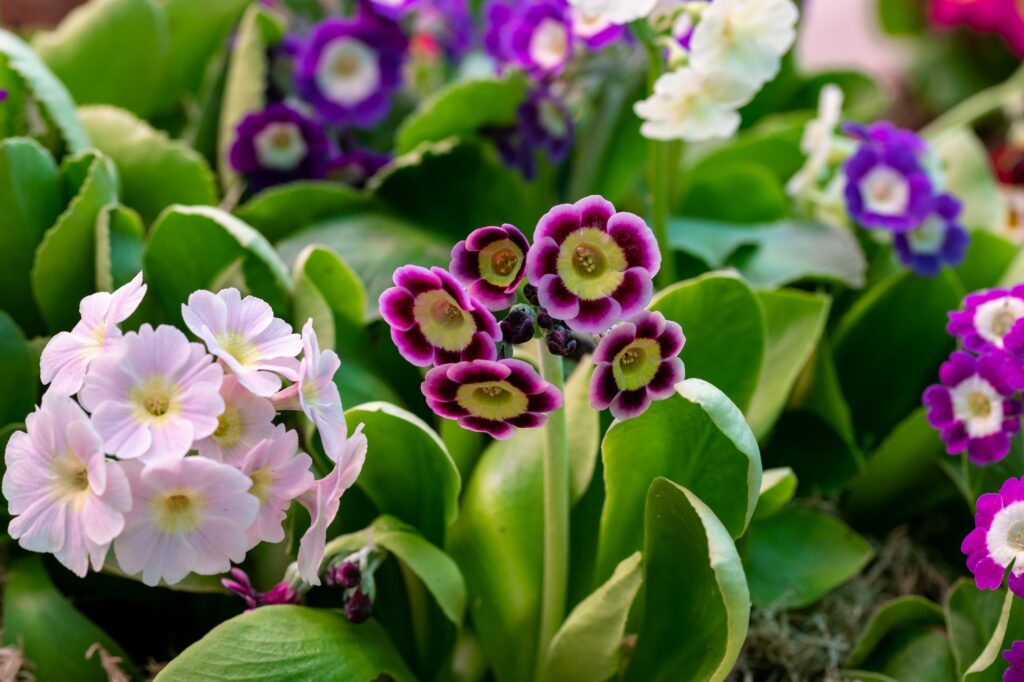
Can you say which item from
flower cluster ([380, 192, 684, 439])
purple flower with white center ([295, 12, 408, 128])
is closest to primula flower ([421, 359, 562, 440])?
flower cluster ([380, 192, 684, 439])

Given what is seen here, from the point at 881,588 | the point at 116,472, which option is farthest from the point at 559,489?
the point at 881,588

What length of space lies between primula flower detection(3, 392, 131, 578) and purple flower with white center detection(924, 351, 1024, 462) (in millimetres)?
363

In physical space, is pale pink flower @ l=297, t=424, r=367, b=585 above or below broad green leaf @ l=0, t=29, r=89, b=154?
below

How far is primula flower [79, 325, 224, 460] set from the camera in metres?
0.36

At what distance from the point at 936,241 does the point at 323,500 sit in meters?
0.45

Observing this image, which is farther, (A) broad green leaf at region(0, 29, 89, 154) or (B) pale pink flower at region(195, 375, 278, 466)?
(A) broad green leaf at region(0, 29, 89, 154)

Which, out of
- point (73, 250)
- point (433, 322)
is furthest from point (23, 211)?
point (433, 322)

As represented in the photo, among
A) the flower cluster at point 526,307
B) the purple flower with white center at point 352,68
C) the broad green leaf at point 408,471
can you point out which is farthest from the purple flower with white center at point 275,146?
the flower cluster at point 526,307

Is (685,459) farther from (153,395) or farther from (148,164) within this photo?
(148,164)

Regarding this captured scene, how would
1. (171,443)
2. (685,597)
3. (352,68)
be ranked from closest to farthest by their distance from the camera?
(171,443) < (685,597) < (352,68)

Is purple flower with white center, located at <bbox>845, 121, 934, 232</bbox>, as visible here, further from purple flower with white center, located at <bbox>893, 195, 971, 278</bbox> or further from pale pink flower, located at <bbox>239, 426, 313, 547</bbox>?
pale pink flower, located at <bbox>239, 426, 313, 547</bbox>

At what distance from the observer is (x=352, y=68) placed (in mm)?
825

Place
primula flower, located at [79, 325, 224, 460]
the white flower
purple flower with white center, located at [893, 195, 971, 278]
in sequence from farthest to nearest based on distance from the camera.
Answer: purple flower with white center, located at [893, 195, 971, 278] < the white flower < primula flower, located at [79, 325, 224, 460]

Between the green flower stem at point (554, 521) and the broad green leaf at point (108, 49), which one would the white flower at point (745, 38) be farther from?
the broad green leaf at point (108, 49)
